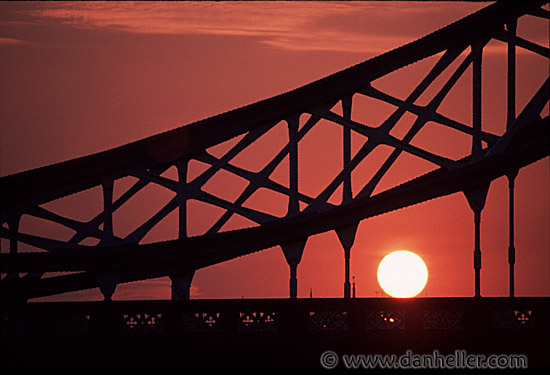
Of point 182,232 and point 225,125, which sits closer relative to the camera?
point 182,232

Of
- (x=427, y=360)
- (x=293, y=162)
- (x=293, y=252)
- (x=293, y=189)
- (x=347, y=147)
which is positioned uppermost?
(x=347, y=147)

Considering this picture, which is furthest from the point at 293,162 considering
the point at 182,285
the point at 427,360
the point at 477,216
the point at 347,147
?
the point at 427,360

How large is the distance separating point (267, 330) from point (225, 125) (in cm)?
649

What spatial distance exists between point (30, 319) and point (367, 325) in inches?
283

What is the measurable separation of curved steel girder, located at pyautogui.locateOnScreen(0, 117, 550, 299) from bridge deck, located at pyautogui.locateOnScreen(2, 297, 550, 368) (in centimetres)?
378

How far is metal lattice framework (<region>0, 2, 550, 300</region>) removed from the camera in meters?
45.5

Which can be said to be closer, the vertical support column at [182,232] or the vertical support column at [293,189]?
the vertical support column at [293,189]

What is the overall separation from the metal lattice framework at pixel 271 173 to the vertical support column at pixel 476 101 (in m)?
0.03

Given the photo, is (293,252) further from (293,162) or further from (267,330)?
(267,330)

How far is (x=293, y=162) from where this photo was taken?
45.5m

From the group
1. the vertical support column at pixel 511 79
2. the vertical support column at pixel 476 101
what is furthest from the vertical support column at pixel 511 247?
the vertical support column at pixel 511 79

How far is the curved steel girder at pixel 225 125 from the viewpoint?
45906mm

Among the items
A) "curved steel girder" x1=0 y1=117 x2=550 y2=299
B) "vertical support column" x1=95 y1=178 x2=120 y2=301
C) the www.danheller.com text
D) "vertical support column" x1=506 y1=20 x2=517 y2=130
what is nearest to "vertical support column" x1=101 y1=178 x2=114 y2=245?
"vertical support column" x1=95 y1=178 x2=120 y2=301

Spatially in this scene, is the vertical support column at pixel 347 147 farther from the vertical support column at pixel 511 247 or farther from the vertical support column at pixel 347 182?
the vertical support column at pixel 511 247
